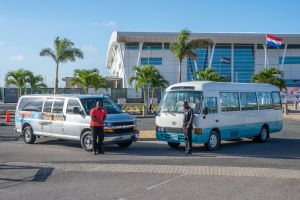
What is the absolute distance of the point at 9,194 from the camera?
901cm

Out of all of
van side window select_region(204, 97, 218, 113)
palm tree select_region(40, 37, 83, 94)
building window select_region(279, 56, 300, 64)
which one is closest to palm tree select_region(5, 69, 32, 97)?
palm tree select_region(40, 37, 83, 94)

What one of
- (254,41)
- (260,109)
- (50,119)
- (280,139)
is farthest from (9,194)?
(254,41)

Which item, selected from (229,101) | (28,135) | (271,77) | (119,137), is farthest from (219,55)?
(119,137)

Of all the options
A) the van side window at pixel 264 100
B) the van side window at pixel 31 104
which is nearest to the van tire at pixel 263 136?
the van side window at pixel 264 100

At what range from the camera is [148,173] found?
447 inches

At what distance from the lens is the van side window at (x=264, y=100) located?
1988 centimetres

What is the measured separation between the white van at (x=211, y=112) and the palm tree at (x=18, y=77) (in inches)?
1726

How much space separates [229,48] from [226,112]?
76.4 metres

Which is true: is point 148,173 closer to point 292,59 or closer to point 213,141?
point 213,141

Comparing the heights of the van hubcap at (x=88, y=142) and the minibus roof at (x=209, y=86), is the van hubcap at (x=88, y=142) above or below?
below

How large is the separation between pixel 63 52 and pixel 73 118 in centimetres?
3146

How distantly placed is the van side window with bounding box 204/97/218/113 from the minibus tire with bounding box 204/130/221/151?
2.37 feet

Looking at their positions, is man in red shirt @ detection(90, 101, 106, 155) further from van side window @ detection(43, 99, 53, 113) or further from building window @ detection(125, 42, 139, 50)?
building window @ detection(125, 42, 139, 50)

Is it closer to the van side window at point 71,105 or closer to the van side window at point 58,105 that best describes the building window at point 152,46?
the van side window at point 58,105
